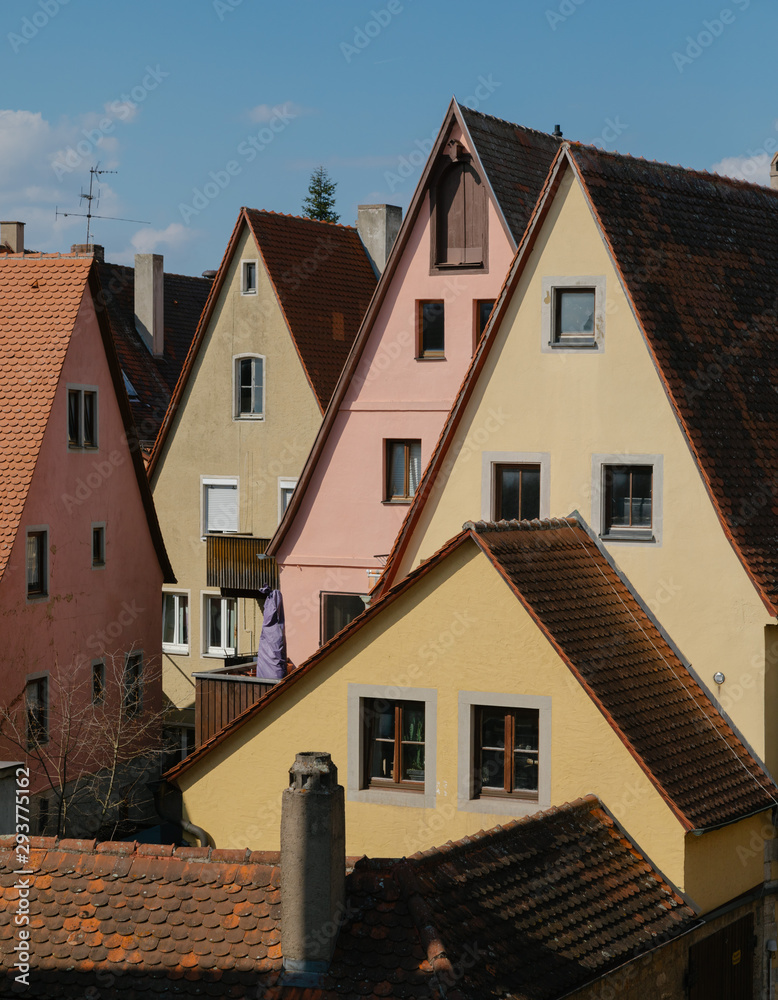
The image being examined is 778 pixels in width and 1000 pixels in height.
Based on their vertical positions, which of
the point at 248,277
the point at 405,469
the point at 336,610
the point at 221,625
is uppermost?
the point at 248,277

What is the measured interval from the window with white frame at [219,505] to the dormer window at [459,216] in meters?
12.8

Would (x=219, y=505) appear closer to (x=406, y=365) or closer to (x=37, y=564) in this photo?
(x=37, y=564)

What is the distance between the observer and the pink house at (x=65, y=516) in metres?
33.1

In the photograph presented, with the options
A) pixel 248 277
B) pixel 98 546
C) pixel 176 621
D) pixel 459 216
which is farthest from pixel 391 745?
pixel 176 621

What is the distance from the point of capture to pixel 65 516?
35.2 m

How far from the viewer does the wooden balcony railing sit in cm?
2958

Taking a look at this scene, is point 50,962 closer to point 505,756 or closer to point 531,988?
point 531,988

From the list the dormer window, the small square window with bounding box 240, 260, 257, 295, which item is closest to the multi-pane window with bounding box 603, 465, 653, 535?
the dormer window

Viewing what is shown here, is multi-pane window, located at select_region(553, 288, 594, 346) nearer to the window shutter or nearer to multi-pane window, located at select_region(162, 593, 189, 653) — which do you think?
the window shutter

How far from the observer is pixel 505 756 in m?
22.1

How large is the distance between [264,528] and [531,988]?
26279mm

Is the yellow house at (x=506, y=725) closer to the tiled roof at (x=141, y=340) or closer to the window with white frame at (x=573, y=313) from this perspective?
Result: the window with white frame at (x=573, y=313)

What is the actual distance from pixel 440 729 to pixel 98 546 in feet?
55.1

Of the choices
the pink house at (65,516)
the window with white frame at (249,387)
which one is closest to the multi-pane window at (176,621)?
the pink house at (65,516)
